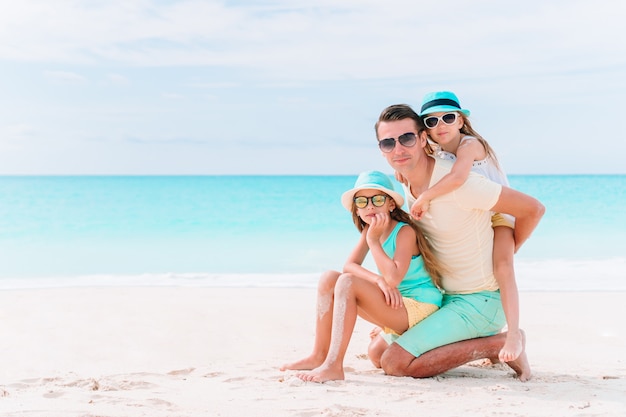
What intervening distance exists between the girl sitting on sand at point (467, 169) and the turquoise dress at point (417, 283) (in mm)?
265

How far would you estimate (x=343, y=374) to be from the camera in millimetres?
4141

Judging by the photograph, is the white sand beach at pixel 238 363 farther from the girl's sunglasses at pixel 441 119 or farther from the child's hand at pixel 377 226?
the girl's sunglasses at pixel 441 119

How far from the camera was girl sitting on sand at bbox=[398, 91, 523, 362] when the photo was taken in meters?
4.06

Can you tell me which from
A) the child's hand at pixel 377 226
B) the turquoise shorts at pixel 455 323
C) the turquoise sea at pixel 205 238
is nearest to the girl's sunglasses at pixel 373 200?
the child's hand at pixel 377 226

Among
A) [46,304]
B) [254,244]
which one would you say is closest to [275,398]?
[46,304]

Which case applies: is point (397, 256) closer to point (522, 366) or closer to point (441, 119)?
point (441, 119)

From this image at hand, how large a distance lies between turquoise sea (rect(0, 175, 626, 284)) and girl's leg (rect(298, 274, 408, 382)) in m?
6.68

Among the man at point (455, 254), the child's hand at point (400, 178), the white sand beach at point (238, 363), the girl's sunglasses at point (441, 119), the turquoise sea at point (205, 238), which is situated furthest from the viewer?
the turquoise sea at point (205, 238)

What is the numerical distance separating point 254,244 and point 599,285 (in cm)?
917

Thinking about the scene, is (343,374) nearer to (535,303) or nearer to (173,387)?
(173,387)

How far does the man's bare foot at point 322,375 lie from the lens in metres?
4.05

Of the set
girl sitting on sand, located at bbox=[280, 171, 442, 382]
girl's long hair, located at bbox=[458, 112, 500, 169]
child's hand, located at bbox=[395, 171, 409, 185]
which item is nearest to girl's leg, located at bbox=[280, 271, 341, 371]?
girl sitting on sand, located at bbox=[280, 171, 442, 382]

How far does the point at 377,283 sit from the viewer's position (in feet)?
13.6

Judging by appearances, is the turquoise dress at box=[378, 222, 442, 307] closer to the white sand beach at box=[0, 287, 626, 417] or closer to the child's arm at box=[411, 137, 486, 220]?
the child's arm at box=[411, 137, 486, 220]
